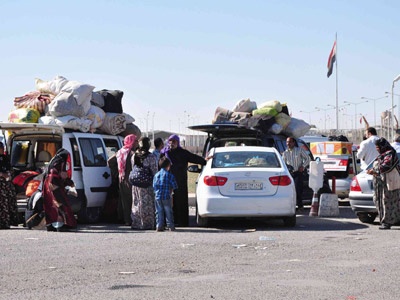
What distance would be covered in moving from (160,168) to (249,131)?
4209 millimetres

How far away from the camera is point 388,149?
17.5 metres

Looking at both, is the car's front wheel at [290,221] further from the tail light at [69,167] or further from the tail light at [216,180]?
A: the tail light at [69,167]

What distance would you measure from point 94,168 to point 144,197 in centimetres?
148

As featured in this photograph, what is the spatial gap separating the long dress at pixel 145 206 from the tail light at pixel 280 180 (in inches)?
80.7

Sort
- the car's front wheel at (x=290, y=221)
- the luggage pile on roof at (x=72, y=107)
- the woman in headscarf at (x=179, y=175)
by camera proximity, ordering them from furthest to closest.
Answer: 1. the luggage pile on roof at (x=72, y=107)
2. the woman in headscarf at (x=179, y=175)
3. the car's front wheel at (x=290, y=221)

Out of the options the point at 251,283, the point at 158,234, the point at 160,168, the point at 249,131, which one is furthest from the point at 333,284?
the point at 249,131

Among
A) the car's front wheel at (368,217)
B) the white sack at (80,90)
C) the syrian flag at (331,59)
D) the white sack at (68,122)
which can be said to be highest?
the syrian flag at (331,59)

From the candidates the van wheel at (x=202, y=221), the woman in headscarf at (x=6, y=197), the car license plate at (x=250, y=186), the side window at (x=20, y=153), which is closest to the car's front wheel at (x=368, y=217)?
the car license plate at (x=250, y=186)

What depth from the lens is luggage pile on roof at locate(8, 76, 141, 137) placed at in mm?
18828

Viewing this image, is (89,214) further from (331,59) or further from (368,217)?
(331,59)

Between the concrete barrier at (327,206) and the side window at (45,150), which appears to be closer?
the side window at (45,150)

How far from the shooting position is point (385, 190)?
1738 centimetres

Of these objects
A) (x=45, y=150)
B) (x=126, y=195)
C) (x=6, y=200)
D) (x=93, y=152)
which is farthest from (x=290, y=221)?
(x=45, y=150)

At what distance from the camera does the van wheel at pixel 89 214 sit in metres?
18.5
